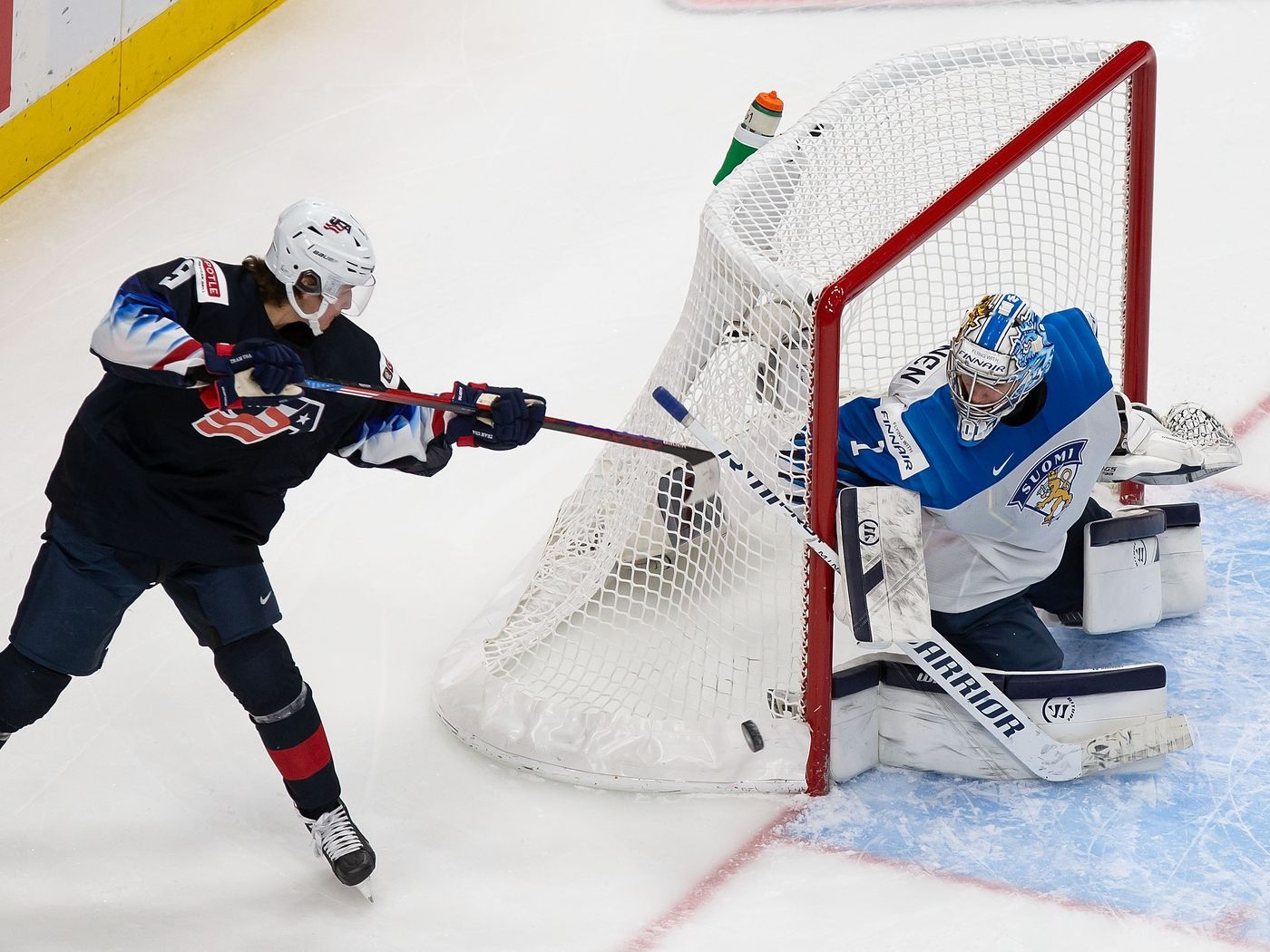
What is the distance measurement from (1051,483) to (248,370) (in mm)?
1476

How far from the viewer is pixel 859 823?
3340 mm

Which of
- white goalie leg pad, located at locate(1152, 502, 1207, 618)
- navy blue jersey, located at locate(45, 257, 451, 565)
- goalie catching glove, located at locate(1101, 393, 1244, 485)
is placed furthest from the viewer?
white goalie leg pad, located at locate(1152, 502, 1207, 618)

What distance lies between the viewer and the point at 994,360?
311cm

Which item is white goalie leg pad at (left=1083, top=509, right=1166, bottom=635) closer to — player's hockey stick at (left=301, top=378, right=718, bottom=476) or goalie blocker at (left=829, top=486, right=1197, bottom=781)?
goalie blocker at (left=829, top=486, right=1197, bottom=781)

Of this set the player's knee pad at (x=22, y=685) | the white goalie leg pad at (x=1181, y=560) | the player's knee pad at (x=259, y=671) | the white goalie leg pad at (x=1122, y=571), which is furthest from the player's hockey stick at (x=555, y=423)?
the white goalie leg pad at (x=1181, y=560)

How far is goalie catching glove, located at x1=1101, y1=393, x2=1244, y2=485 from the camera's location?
3.62 m

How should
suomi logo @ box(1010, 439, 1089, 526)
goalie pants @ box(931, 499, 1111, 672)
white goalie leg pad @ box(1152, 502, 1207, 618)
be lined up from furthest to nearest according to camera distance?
white goalie leg pad @ box(1152, 502, 1207, 618)
goalie pants @ box(931, 499, 1111, 672)
suomi logo @ box(1010, 439, 1089, 526)

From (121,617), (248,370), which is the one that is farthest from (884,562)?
(121,617)

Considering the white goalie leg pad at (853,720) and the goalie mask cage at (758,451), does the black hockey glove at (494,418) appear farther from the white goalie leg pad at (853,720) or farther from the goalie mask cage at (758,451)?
the white goalie leg pad at (853,720)

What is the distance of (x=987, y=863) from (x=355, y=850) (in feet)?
3.66

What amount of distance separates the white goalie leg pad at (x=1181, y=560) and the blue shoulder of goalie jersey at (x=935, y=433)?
0.52m

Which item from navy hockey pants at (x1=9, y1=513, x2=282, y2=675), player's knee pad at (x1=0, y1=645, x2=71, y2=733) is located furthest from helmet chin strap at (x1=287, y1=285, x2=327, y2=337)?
player's knee pad at (x1=0, y1=645, x2=71, y2=733)

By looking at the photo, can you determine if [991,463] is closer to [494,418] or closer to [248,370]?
[494,418]

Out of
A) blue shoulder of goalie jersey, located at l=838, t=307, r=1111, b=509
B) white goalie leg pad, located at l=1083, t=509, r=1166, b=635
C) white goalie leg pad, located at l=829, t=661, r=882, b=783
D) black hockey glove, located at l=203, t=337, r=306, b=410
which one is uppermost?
black hockey glove, located at l=203, t=337, r=306, b=410
